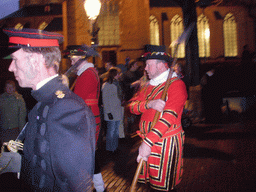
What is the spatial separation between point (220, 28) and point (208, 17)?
196 cm

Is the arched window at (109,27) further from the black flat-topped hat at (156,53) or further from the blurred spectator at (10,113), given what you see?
the black flat-topped hat at (156,53)

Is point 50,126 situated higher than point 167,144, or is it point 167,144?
point 50,126

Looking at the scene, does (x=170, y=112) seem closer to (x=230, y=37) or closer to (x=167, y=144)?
(x=167, y=144)

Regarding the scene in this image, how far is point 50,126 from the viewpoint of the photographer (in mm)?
1515

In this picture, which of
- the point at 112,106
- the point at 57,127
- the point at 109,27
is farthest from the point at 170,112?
the point at 109,27

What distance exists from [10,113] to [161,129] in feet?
12.6

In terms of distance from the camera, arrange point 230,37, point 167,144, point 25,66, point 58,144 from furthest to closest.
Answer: point 230,37, point 167,144, point 25,66, point 58,144

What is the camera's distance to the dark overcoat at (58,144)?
4.79 feet

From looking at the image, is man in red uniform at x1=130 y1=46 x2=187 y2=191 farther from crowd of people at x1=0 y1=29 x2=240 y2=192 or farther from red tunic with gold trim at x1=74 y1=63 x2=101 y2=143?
red tunic with gold trim at x1=74 y1=63 x2=101 y2=143

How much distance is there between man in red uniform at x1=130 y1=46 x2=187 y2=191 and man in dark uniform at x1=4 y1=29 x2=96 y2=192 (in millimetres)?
1138

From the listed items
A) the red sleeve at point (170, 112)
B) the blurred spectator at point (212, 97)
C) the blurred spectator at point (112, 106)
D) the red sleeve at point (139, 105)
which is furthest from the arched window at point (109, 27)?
the red sleeve at point (170, 112)

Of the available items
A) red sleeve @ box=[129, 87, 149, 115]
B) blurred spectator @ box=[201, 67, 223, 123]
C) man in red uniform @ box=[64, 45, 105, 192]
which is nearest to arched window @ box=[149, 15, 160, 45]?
blurred spectator @ box=[201, 67, 223, 123]

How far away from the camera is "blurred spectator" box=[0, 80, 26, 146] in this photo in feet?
17.4

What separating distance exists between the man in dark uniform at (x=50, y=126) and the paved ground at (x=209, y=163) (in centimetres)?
329
